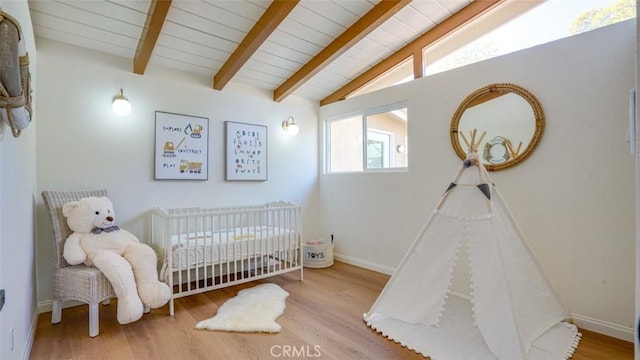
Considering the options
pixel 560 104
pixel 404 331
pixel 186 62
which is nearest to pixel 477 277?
pixel 404 331

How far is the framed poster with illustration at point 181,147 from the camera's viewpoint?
10.6ft

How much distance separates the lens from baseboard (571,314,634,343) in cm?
218

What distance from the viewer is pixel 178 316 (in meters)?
2.57

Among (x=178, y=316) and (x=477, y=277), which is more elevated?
(x=477, y=277)

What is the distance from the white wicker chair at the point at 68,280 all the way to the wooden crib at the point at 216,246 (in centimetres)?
50

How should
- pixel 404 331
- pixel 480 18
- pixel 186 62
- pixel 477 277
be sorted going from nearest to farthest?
pixel 477 277 < pixel 404 331 < pixel 480 18 < pixel 186 62

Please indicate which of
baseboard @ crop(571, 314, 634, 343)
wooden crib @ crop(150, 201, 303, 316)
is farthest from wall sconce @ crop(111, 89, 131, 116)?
baseboard @ crop(571, 314, 634, 343)

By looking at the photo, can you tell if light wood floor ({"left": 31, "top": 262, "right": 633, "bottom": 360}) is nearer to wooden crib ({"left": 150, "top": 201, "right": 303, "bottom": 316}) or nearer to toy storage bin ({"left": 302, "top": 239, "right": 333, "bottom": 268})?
wooden crib ({"left": 150, "top": 201, "right": 303, "bottom": 316})

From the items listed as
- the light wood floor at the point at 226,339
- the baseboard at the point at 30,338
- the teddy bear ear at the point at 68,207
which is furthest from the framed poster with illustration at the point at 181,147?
the baseboard at the point at 30,338

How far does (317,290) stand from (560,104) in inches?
106

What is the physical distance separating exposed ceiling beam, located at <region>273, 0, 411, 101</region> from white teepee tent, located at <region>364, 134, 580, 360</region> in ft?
4.86

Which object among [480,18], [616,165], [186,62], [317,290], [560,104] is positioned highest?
[480,18]

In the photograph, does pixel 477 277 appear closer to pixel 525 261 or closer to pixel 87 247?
pixel 525 261

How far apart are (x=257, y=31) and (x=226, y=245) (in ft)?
6.63
